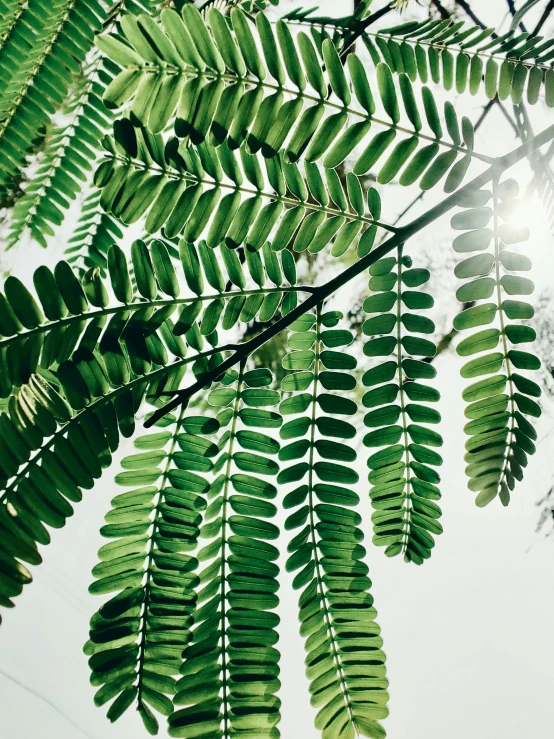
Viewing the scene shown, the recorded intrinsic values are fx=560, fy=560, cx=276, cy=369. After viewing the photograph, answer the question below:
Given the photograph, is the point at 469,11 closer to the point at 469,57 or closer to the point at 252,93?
the point at 469,57

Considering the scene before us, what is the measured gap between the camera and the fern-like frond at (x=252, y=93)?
0.54m

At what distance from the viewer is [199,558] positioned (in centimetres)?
70

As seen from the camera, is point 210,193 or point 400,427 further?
point 400,427

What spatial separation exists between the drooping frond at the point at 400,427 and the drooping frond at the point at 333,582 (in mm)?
54

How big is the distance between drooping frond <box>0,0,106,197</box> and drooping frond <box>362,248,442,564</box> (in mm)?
500

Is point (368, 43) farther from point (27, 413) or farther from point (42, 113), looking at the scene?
point (27, 413)

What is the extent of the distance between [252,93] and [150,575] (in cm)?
56

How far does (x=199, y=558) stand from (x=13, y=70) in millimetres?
696

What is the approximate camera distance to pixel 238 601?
2.23 ft

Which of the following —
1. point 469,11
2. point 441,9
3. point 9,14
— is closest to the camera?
point 9,14

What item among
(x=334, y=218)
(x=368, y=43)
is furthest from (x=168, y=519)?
Answer: (x=368, y=43)

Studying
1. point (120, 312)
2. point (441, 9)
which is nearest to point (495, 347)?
point (120, 312)

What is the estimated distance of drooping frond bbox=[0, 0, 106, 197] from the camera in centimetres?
72

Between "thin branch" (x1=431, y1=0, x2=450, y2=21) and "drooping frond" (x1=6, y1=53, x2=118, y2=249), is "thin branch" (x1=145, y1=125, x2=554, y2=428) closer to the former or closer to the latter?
"drooping frond" (x1=6, y1=53, x2=118, y2=249)
